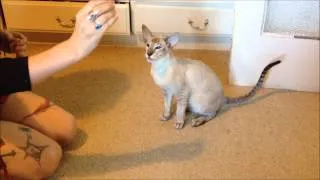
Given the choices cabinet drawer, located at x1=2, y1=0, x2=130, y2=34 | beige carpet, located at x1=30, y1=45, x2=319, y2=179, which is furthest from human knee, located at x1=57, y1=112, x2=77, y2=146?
cabinet drawer, located at x1=2, y1=0, x2=130, y2=34

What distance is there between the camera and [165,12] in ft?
6.56

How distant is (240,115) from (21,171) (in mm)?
853

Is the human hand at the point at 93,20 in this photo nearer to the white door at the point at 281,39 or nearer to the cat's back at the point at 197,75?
the cat's back at the point at 197,75

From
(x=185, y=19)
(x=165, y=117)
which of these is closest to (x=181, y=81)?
(x=165, y=117)

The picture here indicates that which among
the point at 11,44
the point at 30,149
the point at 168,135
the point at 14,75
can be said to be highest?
the point at 14,75

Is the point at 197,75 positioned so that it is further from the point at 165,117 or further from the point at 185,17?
the point at 185,17

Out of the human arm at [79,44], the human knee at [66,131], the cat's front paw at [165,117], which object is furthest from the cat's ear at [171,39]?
the human arm at [79,44]

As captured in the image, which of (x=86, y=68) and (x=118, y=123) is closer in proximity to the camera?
(x=118, y=123)

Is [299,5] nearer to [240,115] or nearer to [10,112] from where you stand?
[240,115]

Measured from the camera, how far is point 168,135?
154 centimetres

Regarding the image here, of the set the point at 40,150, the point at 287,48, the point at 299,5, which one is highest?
the point at 299,5

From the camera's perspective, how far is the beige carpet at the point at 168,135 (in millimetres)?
1388

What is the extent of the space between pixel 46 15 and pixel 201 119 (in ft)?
3.17

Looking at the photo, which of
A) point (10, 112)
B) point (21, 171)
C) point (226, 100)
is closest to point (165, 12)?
point (226, 100)
